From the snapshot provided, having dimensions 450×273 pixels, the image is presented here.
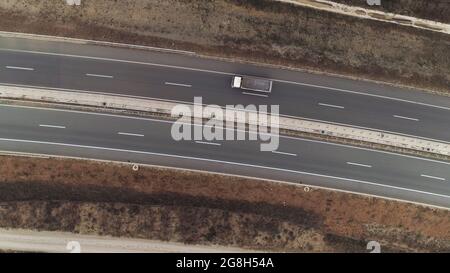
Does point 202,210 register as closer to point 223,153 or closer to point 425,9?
point 223,153

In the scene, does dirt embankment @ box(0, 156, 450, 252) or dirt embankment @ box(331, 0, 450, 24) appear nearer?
dirt embankment @ box(0, 156, 450, 252)

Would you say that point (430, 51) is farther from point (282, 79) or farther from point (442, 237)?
point (442, 237)

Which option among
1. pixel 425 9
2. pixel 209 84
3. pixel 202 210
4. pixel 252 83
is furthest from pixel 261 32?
pixel 202 210

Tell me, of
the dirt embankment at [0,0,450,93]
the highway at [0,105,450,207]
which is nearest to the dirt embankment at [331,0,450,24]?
the dirt embankment at [0,0,450,93]

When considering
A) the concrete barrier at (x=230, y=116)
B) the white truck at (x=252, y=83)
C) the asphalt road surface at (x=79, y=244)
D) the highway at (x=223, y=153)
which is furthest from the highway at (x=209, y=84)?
the asphalt road surface at (x=79, y=244)

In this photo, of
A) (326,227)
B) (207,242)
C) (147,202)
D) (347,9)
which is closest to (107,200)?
(147,202)

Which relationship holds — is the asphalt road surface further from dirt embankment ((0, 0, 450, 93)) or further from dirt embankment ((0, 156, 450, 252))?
dirt embankment ((0, 0, 450, 93))
